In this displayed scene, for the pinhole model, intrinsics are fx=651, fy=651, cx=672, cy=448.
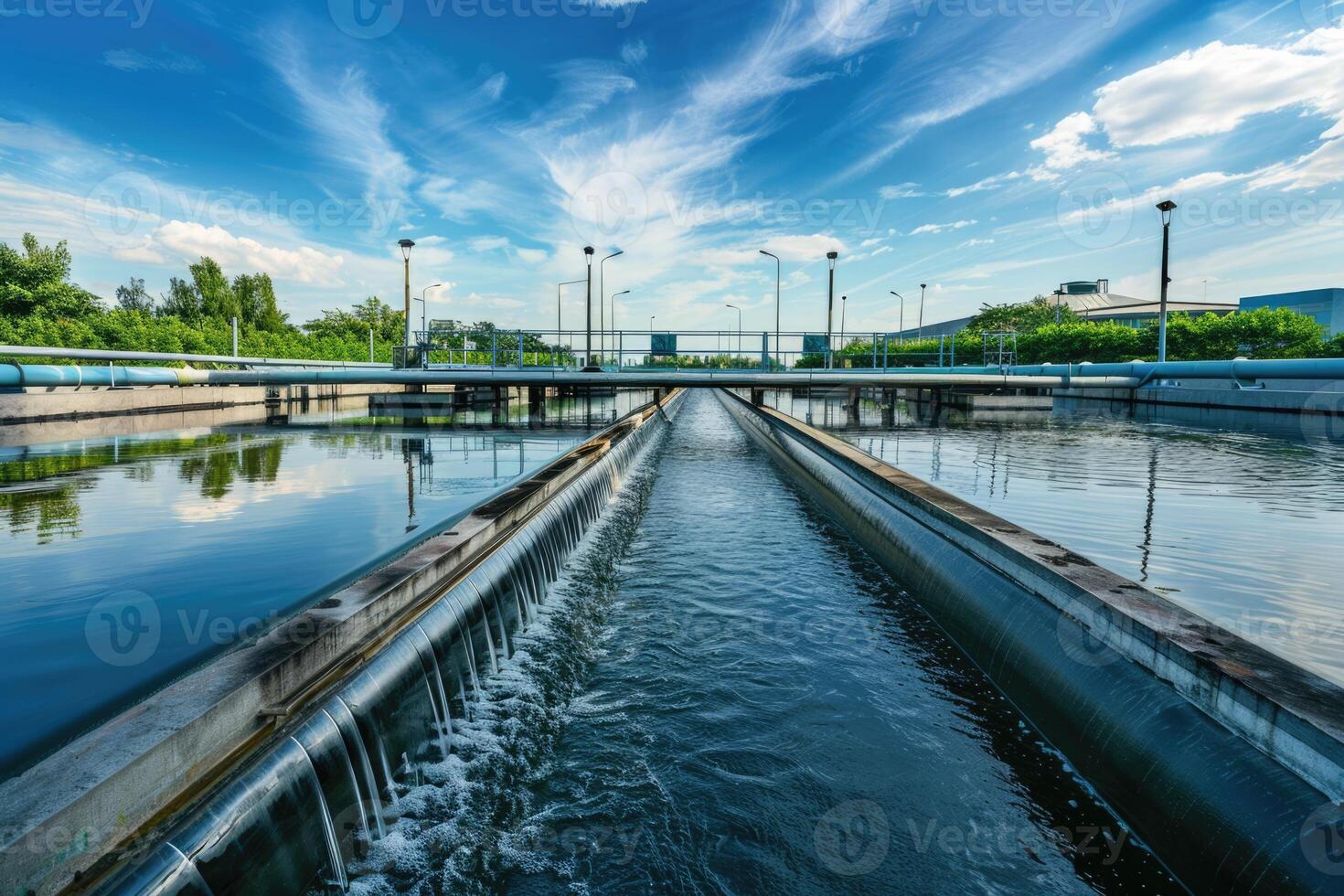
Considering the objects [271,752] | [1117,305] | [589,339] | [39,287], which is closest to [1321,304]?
[1117,305]

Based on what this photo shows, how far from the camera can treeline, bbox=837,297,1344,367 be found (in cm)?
3562

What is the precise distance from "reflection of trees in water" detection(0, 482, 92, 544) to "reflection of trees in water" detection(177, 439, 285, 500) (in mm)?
1099

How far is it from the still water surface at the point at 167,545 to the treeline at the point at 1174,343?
2861 centimetres

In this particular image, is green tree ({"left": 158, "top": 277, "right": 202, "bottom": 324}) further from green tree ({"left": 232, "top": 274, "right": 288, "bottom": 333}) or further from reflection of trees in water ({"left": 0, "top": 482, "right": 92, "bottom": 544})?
reflection of trees in water ({"left": 0, "top": 482, "right": 92, "bottom": 544})

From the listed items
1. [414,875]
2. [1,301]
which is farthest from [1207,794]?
[1,301]

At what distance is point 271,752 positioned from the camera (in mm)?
2217

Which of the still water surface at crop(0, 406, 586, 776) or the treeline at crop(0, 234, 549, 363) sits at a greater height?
the treeline at crop(0, 234, 549, 363)

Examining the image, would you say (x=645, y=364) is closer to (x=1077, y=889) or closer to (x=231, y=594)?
(x=231, y=594)

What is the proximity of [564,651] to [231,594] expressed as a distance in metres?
2.10

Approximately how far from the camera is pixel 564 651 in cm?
445

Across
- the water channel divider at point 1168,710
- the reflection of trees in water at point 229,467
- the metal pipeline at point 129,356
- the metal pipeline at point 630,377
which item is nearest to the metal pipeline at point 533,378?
the metal pipeline at point 630,377

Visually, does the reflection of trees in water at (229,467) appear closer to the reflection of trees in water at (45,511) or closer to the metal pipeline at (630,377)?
the reflection of trees in water at (45,511)

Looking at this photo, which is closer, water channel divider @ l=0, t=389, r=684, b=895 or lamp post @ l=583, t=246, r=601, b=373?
water channel divider @ l=0, t=389, r=684, b=895

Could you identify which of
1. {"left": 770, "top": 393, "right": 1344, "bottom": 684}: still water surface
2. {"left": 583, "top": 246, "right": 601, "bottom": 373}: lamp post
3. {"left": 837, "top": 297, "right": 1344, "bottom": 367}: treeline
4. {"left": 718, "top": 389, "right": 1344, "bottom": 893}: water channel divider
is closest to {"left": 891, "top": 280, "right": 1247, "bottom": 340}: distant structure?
{"left": 837, "top": 297, "right": 1344, "bottom": 367}: treeline
